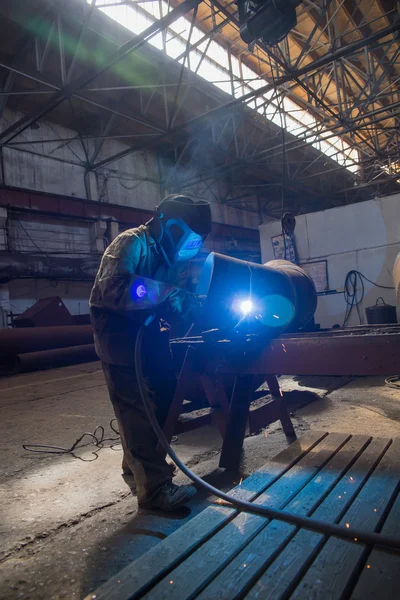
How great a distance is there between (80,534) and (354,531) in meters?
1.27

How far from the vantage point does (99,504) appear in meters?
2.17

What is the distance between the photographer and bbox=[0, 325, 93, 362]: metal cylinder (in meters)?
7.00

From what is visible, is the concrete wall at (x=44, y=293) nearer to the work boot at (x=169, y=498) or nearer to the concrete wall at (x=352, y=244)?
the concrete wall at (x=352, y=244)

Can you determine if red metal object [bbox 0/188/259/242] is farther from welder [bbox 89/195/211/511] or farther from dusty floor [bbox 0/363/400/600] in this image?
welder [bbox 89/195/211/511]

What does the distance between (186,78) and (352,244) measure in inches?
215

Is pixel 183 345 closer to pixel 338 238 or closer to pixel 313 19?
pixel 338 238

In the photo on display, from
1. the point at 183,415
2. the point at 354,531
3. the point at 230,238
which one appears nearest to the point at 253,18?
the point at 183,415

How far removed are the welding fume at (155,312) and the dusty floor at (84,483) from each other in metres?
0.27

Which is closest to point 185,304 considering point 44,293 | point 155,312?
point 155,312

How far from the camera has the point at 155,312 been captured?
208 cm

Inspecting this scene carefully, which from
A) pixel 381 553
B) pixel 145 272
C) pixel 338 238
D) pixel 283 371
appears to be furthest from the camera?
pixel 338 238

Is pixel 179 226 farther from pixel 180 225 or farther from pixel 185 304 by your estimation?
pixel 185 304

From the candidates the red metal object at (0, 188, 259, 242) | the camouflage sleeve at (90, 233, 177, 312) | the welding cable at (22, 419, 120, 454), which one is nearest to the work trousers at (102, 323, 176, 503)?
the camouflage sleeve at (90, 233, 177, 312)

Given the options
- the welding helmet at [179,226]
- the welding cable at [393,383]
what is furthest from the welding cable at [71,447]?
the welding cable at [393,383]
